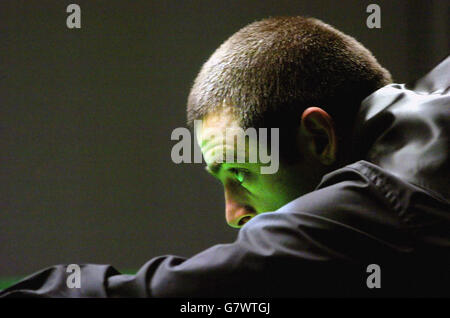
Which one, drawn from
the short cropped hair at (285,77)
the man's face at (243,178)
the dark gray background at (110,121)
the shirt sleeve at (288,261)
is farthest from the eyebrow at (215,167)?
the dark gray background at (110,121)

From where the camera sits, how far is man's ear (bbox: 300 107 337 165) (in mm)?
1057

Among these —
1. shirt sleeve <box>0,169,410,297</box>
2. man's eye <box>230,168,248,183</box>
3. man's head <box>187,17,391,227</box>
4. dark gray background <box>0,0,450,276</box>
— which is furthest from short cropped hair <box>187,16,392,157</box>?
dark gray background <box>0,0,450,276</box>

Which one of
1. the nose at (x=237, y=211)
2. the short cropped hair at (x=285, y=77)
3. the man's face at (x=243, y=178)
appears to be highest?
the short cropped hair at (x=285, y=77)

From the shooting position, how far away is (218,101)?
1.14 m

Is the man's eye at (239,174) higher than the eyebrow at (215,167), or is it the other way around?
the eyebrow at (215,167)

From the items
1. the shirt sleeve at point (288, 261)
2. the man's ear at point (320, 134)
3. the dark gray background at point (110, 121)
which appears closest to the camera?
the shirt sleeve at point (288, 261)

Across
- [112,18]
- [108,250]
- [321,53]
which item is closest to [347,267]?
[321,53]

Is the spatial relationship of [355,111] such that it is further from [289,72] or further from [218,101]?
[218,101]

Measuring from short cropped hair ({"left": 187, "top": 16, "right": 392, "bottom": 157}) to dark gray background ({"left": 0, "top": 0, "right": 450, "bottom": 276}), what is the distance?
1243 mm

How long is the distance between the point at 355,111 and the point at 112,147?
1499 millimetres

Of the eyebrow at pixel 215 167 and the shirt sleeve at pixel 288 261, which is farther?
the eyebrow at pixel 215 167

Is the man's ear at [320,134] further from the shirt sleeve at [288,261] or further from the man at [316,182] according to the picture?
the shirt sleeve at [288,261]

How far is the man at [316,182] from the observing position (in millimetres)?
797

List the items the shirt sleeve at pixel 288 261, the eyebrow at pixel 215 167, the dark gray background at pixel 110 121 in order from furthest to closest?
the dark gray background at pixel 110 121 < the eyebrow at pixel 215 167 < the shirt sleeve at pixel 288 261
